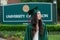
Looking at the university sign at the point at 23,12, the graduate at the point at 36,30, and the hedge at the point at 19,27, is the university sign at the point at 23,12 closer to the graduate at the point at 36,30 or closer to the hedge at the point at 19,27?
the hedge at the point at 19,27

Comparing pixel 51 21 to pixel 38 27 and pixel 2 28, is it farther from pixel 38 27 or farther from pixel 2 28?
pixel 38 27

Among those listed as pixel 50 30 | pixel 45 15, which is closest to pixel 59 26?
pixel 50 30

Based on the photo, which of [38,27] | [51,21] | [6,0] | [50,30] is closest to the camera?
[38,27]

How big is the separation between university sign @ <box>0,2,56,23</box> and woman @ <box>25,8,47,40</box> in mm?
14479

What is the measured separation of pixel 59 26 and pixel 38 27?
13.1 metres

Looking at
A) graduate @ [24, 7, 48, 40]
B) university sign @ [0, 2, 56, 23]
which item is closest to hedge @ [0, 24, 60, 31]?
university sign @ [0, 2, 56, 23]

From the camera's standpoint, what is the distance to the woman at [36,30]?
5801mm

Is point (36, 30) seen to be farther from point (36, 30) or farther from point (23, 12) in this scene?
point (23, 12)

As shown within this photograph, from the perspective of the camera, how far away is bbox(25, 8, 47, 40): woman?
5.80m

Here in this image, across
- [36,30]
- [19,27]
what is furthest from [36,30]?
[19,27]

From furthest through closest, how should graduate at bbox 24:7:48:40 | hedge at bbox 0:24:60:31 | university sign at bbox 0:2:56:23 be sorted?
university sign at bbox 0:2:56:23, hedge at bbox 0:24:60:31, graduate at bbox 24:7:48:40

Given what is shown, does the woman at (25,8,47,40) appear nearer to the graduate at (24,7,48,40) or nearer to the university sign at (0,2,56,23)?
the graduate at (24,7,48,40)

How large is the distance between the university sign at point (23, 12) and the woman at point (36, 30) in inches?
570

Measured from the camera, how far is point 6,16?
2128 cm
